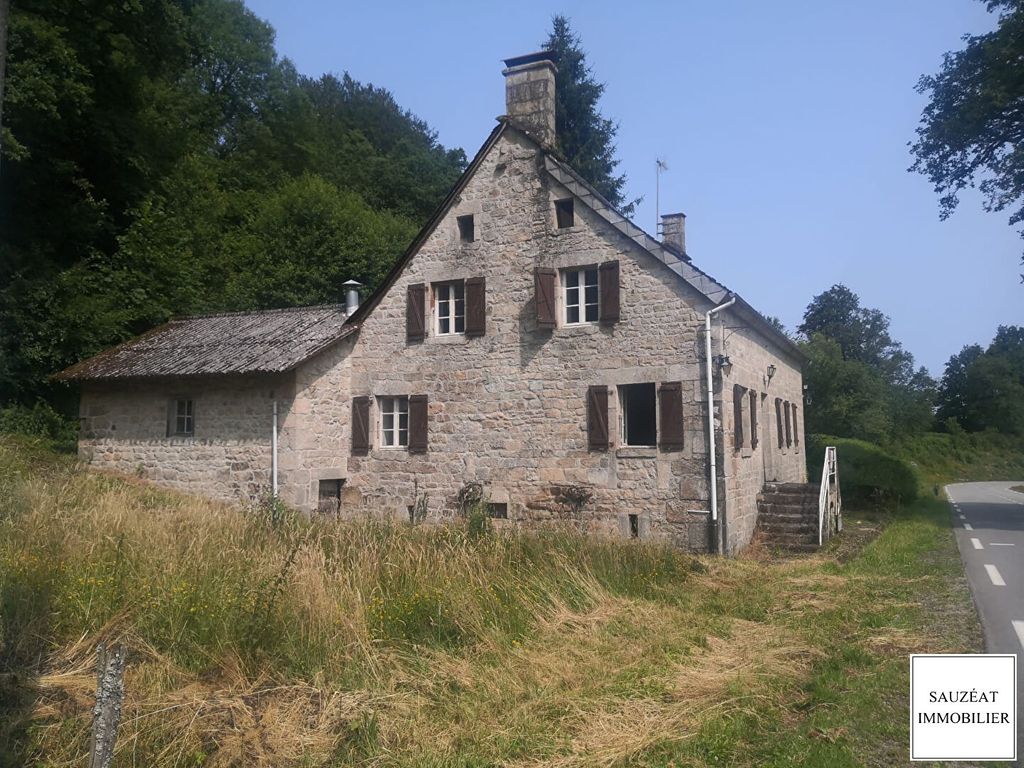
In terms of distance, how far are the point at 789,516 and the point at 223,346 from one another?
12556mm

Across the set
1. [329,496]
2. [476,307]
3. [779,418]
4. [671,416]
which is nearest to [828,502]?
[779,418]

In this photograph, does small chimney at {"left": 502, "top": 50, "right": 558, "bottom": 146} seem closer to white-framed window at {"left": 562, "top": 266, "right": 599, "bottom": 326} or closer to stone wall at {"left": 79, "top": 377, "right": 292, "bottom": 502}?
white-framed window at {"left": 562, "top": 266, "right": 599, "bottom": 326}

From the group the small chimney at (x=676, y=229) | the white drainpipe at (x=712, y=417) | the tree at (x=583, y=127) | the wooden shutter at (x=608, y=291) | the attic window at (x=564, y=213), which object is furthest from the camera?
the tree at (x=583, y=127)

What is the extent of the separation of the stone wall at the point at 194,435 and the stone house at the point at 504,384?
0.14ft

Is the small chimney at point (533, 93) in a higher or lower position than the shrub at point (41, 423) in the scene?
higher

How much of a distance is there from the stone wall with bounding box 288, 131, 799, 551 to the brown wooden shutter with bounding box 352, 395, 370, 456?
191 millimetres

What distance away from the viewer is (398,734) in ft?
16.9

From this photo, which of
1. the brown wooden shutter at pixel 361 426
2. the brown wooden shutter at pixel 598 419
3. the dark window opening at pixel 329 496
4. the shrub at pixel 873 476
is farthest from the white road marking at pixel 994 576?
the dark window opening at pixel 329 496

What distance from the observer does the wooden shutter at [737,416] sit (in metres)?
14.1

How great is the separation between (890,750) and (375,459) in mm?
13150

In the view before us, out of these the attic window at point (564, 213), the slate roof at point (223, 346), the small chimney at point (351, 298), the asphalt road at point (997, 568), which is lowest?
the asphalt road at point (997, 568)

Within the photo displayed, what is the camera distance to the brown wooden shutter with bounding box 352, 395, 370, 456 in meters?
16.8

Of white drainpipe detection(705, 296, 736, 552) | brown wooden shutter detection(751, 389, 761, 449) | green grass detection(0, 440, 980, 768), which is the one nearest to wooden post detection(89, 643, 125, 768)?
green grass detection(0, 440, 980, 768)

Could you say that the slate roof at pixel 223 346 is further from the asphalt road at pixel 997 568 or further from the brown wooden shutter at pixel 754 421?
the asphalt road at pixel 997 568
